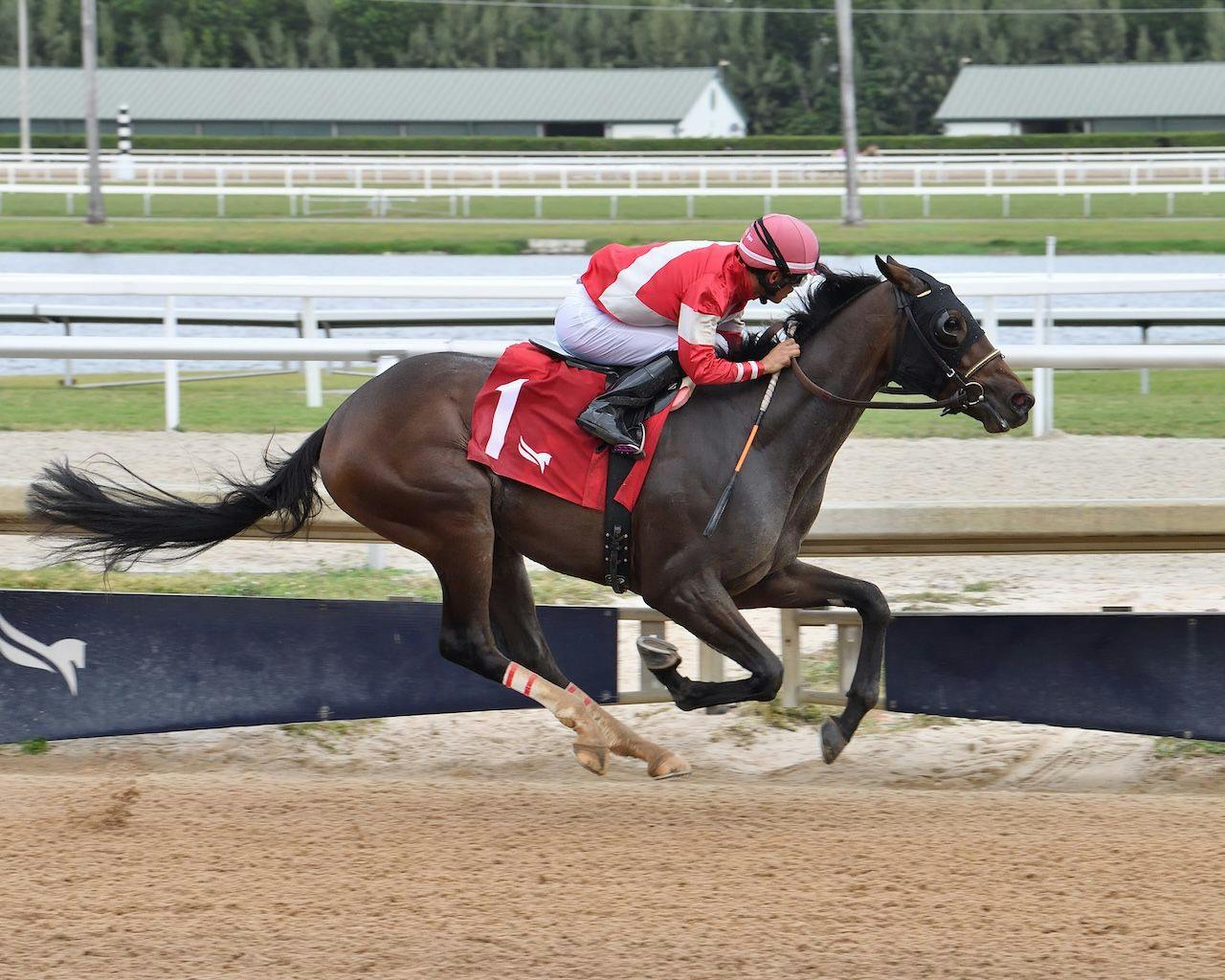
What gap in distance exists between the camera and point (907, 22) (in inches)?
2156

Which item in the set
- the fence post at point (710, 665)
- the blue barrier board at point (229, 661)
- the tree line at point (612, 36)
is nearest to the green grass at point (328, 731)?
the blue barrier board at point (229, 661)

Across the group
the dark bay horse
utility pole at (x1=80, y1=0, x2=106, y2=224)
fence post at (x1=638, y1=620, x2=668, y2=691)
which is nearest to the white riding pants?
the dark bay horse

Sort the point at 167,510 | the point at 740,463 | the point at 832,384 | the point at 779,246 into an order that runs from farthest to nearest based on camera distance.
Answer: the point at 167,510 → the point at 832,384 → the point at 740,463 → the point at 779,246

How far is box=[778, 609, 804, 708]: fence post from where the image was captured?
4.87 meters

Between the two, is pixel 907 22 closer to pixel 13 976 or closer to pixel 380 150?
pixel 380 150

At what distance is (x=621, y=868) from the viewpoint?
12.1 feet

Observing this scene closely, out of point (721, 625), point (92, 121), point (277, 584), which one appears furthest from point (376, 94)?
point (721, 625)

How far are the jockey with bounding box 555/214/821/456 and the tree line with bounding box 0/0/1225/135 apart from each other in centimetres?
5146

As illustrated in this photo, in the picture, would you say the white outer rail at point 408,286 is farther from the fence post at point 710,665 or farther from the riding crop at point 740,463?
the riding crop at point 740,463

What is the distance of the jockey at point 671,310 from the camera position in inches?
159

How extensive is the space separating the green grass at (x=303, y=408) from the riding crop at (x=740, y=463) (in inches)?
64.6

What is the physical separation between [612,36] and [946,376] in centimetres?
5726

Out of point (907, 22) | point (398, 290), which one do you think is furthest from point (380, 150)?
point (398, 290)

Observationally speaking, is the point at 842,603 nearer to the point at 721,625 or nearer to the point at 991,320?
the point at 721,625
